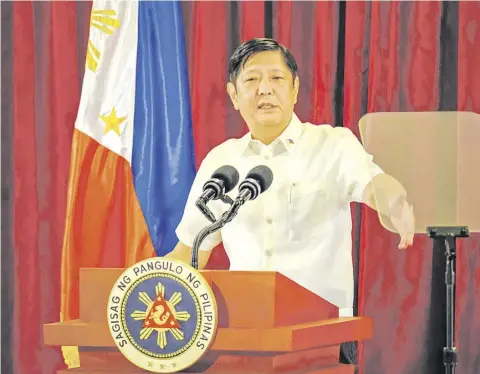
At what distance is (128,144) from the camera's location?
3398 millimetres

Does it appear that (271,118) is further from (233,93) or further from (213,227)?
(213,227)

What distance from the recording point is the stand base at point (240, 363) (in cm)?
165

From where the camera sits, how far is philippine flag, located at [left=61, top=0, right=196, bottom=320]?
3.34m

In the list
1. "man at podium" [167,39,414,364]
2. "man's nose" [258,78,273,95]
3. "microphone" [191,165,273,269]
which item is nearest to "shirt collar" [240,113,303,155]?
"man at podium" [167,39,414,364]

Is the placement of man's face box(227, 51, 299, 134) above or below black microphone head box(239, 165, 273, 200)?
above

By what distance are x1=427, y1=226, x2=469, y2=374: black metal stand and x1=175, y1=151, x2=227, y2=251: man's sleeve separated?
86 cm

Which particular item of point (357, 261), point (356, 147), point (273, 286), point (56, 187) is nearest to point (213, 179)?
point (273, 286)

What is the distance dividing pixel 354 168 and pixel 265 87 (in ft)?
1.43

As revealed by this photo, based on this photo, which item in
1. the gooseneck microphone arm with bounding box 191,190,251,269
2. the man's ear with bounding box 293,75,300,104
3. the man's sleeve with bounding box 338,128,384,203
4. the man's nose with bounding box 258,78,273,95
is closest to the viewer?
the gooseneck microphone arm with bounding box 191,190,251,269

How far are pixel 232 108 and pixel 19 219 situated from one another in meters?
1.03

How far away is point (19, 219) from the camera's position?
3521 millimetres

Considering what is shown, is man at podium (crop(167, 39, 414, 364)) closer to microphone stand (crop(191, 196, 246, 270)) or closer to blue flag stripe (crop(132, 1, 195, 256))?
blue flag stripe (crop(132, 1, 195, 256))

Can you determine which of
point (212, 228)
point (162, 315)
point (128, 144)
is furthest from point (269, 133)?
point (162, 315)

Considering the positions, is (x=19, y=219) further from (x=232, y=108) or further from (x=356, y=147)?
(x=356, y=147)
